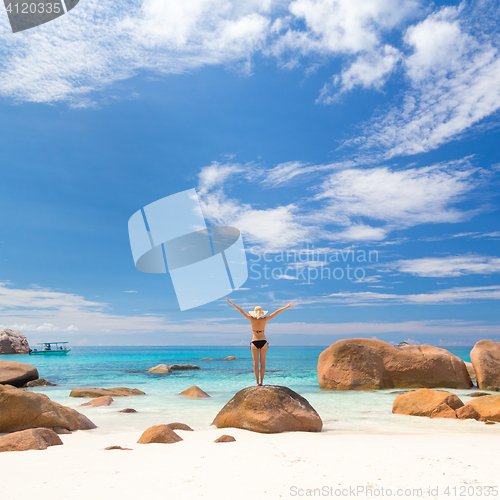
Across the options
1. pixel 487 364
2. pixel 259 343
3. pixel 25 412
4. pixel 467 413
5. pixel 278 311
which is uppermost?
pixel 278 311

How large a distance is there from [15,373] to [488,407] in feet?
62.2

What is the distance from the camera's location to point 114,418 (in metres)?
9.94

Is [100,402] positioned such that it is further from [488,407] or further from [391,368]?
[391,368]

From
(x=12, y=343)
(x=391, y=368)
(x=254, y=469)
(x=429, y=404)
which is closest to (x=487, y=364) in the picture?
(x=391, y=368)

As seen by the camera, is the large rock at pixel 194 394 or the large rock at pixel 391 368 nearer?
the large rock at pixel 194 394

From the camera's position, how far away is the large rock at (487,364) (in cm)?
1584

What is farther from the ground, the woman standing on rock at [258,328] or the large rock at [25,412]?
→ the woman standing on rock at [258,328]

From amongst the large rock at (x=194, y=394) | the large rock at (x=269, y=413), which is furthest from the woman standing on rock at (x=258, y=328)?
the large rock at (x=194, y=394)

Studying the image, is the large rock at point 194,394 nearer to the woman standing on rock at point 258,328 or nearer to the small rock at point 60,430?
the woman standing on rock at point 258,328

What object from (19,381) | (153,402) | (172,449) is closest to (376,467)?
(172,449)

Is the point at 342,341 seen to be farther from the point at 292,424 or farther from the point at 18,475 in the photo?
the point at 18,475

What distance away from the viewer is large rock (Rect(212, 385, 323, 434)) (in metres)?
7.17

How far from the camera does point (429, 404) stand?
9.53 meters

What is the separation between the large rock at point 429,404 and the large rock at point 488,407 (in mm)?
437
